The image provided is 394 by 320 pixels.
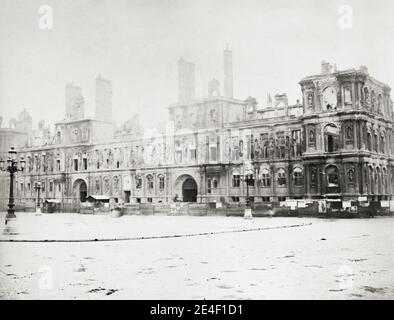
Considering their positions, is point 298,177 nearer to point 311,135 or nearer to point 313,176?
point 313,176

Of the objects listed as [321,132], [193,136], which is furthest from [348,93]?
[193,136]

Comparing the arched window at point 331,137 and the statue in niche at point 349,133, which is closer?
the statue in niche at point 349,133

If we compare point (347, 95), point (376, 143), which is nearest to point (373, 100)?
point (347, 95)

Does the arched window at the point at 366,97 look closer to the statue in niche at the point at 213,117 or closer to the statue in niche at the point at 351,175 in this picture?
the statue in niche at the point at 351,175

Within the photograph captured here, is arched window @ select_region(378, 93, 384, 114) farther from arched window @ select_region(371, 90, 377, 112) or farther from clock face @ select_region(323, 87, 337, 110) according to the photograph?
clock face @ select_region(323, 87, 337, 110)

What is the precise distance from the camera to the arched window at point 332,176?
4291 cm

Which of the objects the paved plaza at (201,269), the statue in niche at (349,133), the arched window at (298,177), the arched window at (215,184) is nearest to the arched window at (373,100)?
the statue in niche at (349,133)

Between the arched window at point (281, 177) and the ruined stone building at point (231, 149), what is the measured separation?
0.35 feet

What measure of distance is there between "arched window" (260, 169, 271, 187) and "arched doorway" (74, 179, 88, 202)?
29.7 m

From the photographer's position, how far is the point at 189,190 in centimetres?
5841

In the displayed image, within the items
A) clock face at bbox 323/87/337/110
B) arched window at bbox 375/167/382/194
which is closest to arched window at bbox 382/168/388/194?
arched window at bbox 375/167/382/194

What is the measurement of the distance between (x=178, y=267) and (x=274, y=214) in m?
27.4

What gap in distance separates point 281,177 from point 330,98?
32.1 ft

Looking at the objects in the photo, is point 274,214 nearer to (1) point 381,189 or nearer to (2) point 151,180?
(1) point 381,189
